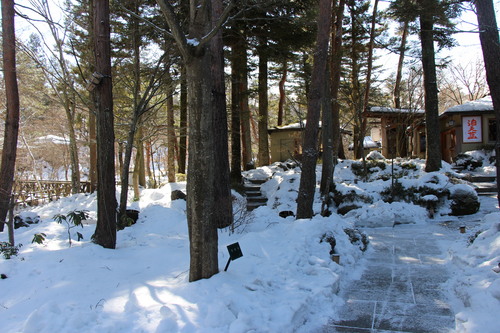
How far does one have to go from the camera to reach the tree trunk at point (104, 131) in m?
5.74

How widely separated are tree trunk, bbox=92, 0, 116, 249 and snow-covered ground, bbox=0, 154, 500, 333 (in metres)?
0.58

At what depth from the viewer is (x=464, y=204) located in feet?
34.5

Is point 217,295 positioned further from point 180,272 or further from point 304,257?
point 304,257

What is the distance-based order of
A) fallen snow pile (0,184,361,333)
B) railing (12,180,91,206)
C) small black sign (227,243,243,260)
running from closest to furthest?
fallen snow pile (0,184,361,333)
small black sign (227,243,243,260)
railing (12,180,91,206)

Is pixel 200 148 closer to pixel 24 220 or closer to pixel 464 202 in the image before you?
pixel 24 220

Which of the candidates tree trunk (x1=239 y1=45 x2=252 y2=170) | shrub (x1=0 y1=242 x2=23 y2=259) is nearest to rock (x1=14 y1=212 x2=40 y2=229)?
shrub (x1=0 y1=242 x2=23 y2=259)

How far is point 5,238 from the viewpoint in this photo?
7711 mm

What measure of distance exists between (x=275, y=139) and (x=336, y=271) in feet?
58.3

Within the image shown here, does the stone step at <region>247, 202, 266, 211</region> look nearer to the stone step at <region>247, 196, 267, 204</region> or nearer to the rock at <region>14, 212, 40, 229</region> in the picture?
the stone step at <region>247, 196, 267, 204</region>

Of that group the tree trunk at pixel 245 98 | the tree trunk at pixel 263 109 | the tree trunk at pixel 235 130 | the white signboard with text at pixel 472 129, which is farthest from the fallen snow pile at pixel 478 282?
the white signboard with text at pixel 472 129

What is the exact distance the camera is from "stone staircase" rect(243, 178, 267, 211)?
44.7ft

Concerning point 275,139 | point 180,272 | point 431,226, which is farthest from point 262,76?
point 180,272

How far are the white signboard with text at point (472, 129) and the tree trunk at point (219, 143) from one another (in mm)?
15235

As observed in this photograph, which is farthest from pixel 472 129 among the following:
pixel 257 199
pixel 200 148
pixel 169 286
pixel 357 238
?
pixel 169 286
